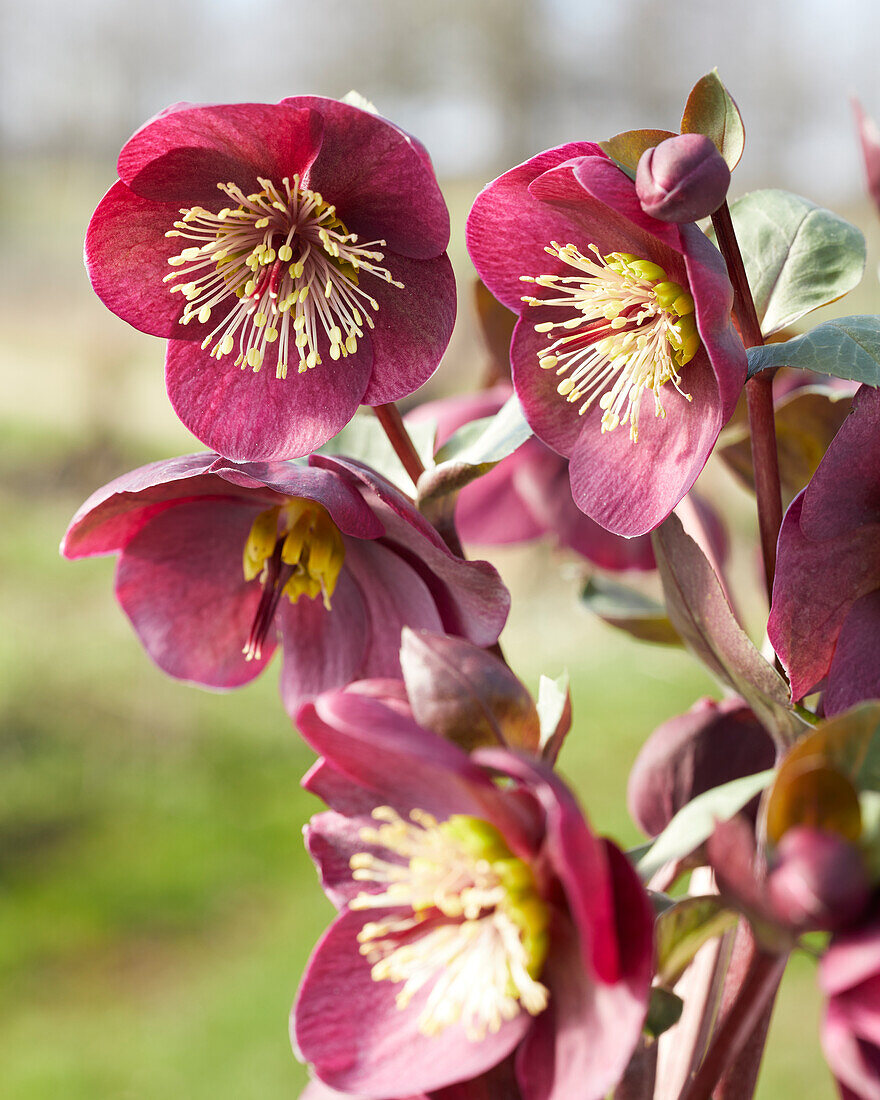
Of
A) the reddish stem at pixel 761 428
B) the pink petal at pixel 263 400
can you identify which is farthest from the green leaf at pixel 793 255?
the pink petal at pixel 263 400

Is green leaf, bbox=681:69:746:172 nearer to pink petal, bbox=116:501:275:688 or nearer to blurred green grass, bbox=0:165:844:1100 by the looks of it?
pink petal, bbox=116:501:275:688

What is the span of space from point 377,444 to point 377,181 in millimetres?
109

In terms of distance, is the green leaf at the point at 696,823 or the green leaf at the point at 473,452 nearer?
the green leaf at the point at 696,823

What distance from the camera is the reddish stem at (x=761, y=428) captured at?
32 centimetres

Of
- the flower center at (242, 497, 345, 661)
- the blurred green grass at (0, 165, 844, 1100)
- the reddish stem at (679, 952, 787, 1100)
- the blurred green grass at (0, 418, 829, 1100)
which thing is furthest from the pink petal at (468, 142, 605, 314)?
the blurred green grass at (0, 418, 829, 1100)

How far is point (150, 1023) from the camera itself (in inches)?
81.5

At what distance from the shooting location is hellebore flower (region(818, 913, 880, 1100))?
0.21 m

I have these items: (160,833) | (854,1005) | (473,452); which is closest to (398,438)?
(473,452)

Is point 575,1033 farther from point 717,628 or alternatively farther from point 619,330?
point 619,330

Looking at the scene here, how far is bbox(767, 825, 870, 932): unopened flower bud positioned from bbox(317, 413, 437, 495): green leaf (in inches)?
9.1

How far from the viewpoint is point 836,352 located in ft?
1.02

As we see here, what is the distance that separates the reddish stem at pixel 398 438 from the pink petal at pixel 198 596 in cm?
7

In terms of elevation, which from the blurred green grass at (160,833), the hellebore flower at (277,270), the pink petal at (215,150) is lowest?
the blurred green grass at (160,833)

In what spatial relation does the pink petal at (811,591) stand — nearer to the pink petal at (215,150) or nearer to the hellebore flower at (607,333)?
the hellebore flower at (607,333)
